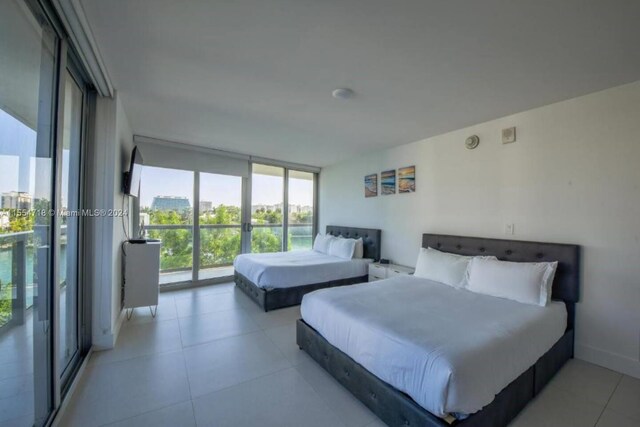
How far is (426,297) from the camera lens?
7.77 ft

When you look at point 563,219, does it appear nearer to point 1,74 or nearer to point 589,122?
point 589,122

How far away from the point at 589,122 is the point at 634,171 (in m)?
0.54

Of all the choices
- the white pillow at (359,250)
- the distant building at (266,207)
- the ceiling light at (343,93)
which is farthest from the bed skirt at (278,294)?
the ceiling light at (343,93)

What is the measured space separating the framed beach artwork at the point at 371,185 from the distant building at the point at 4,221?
159 inches

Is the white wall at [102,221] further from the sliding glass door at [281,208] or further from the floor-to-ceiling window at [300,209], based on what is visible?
the floor-to-ceiling window at [300,209]

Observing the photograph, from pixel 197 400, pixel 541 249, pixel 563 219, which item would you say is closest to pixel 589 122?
pixel 563 219

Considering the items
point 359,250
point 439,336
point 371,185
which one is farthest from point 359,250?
point 439,336

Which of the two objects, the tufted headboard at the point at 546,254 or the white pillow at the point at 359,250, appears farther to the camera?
the white pillow at the point at 359,250

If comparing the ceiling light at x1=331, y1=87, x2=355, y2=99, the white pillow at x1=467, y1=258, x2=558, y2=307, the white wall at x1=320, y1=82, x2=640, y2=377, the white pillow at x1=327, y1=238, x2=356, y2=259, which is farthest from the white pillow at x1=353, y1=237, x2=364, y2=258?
the ceiling light at x1=331, y1=87, x2=355, y2=99

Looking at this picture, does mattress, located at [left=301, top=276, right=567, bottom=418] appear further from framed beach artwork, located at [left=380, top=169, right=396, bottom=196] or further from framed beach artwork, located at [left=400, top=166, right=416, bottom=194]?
framed beach artwork, located at [left=380, top=169, right=396, bottom=196]

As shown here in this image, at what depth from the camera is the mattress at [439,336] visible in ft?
4.42

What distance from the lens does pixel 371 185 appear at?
14.8 ft

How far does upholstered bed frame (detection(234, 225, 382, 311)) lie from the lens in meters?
3.46

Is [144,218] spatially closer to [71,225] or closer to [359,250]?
[71,225]
